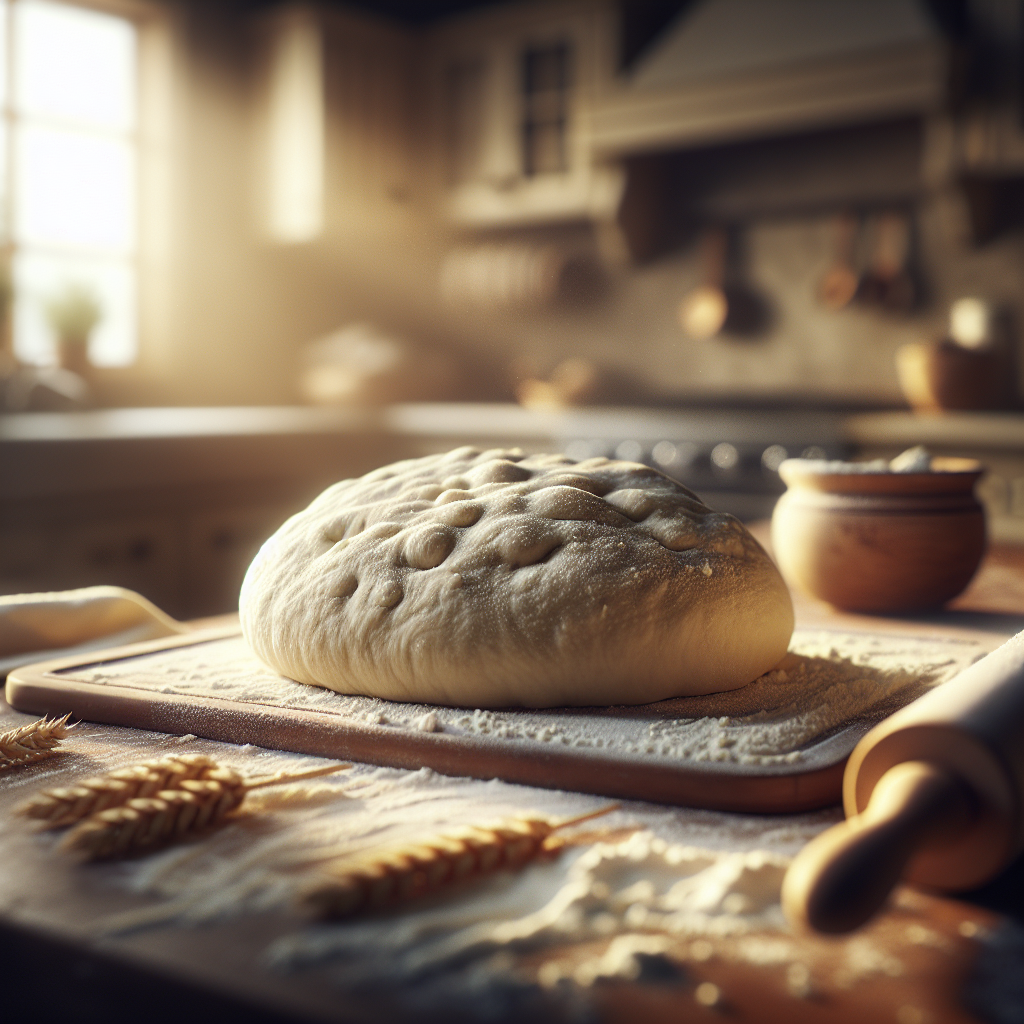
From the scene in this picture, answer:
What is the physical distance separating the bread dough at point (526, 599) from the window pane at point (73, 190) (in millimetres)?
3378

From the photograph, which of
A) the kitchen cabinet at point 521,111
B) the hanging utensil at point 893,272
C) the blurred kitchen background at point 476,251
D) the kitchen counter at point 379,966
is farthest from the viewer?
the kitchen cabinet at point 521,111

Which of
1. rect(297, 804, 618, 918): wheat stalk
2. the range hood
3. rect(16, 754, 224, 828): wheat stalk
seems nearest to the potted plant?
the range hood

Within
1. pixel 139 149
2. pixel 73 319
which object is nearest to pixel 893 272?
pixel 73 319

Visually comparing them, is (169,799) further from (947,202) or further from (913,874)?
(947,202)

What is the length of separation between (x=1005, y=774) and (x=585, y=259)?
3809 mm

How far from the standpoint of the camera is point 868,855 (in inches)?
14.5

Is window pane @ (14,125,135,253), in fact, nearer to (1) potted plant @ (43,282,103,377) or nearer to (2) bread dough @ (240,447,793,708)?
(1) potted plant @ (43,282,103,377)

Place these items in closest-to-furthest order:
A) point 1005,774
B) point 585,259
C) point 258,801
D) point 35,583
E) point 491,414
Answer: point 1005,774 < point 258,801 < point 35,583 < point 491,414 < point 585,259

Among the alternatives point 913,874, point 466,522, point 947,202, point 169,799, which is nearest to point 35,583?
point 466,522

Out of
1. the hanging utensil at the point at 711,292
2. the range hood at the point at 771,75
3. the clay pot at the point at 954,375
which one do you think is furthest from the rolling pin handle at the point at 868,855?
the hanging utensil at the point at 711,292

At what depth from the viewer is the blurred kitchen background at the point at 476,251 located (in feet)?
9.56

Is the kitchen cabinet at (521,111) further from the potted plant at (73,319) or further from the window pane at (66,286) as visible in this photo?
the potted plant at (73,319)

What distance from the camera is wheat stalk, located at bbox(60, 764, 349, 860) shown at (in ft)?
1.52

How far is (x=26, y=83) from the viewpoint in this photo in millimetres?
3605
